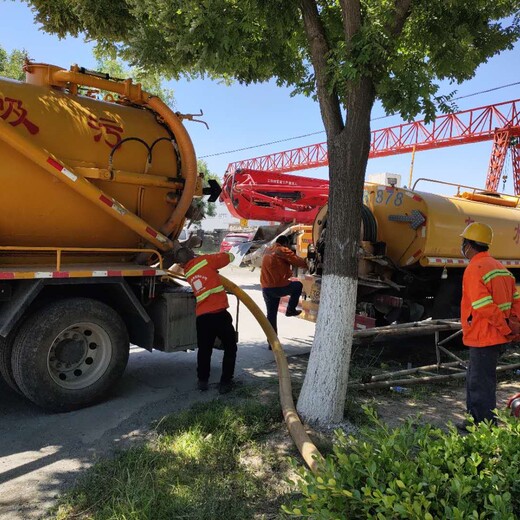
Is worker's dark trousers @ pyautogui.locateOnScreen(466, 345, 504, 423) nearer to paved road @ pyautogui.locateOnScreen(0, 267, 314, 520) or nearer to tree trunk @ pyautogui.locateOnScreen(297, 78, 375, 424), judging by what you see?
tree trunk @ pyautogui.locateOnScreen(297, 78, 375, 424)

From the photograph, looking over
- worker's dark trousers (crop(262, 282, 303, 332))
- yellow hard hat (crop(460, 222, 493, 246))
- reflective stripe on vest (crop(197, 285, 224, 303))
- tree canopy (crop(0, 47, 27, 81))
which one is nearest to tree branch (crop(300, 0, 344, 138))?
yellow hard hat (crop(460, 222, 493, 246))

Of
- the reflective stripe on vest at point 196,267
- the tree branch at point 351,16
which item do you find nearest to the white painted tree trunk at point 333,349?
the reflective stripe on vest at point 196,267

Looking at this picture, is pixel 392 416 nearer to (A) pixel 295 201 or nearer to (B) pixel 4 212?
(B) pixel 4 212

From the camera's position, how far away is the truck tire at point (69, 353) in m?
4.27

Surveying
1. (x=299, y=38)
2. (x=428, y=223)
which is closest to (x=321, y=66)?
(x=299, y=38)

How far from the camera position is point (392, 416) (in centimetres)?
450

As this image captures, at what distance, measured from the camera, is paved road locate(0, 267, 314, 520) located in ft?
10.5

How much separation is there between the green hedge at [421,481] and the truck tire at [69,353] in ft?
9.96

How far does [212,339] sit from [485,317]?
2.65 m

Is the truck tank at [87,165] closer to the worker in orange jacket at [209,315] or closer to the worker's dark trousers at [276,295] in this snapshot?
the worker in orange jacket at [209,315]

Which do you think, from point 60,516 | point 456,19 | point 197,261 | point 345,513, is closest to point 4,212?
point 197,261

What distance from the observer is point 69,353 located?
4.57 metres

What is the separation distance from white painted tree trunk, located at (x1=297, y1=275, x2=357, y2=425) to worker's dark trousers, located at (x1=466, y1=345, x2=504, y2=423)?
3.64 feet

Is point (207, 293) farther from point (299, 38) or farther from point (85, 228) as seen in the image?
point (299, 38)
